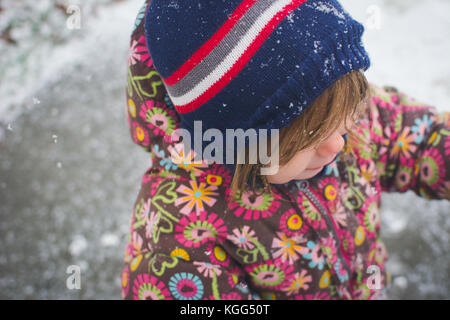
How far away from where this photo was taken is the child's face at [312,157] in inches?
24.1

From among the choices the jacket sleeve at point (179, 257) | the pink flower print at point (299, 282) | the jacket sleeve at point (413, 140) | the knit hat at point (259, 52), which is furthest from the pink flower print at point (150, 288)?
the jacket sleeve at point (413, 140)

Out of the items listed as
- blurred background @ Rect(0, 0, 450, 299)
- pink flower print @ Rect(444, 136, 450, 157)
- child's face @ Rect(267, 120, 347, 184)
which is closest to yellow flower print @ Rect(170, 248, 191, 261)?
child's face @ Rect(267, 120, 347, 184)

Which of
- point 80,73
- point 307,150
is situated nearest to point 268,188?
point 307,150

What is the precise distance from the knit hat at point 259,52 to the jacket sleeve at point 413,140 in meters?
0.33

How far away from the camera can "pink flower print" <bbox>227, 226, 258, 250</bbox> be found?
0.75m

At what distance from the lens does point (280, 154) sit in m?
0.62

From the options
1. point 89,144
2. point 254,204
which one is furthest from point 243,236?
point 89,144

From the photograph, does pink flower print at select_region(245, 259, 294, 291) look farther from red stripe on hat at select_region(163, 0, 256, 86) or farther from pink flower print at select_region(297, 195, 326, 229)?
red stripe on hat at select_region(163, 0, 256, 86)

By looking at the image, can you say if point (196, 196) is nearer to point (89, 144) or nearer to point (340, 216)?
point (340, 216)

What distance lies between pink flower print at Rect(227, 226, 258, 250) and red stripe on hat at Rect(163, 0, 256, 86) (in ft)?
1.12

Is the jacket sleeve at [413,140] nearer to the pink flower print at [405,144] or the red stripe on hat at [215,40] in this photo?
the pink flower print at [405,144]

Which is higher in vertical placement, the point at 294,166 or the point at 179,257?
the point at 294,166

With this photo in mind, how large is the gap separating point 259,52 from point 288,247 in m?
0.44

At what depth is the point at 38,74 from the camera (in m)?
2.05
